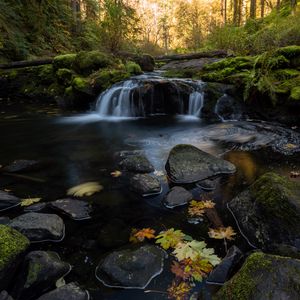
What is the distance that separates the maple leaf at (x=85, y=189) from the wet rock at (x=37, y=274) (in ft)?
5.32

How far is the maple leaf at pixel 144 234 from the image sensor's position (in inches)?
129

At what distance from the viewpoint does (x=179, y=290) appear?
2531 millimetres

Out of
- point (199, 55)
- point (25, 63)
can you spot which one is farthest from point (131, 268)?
point (199, 55)

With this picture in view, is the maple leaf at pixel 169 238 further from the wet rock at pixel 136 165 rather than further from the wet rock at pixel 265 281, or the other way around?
the wet rock at pixel 136 165

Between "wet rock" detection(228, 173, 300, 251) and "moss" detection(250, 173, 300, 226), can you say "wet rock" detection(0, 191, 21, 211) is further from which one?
"moss" detection(250, 173, 300, 226)

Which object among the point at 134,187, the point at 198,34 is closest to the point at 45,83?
the point at 134,187

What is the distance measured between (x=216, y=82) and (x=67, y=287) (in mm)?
9526

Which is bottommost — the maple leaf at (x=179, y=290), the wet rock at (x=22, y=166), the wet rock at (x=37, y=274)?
the maple leaf at (x=179, y=290)

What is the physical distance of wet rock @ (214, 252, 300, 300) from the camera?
1.95 meters

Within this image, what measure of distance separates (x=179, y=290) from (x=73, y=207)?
1855 mm

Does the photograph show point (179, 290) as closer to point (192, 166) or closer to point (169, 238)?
point (169, 238)

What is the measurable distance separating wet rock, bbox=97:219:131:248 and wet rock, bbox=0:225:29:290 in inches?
33.3

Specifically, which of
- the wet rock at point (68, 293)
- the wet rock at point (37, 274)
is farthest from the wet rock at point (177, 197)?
the wet rock at point (68, 293)

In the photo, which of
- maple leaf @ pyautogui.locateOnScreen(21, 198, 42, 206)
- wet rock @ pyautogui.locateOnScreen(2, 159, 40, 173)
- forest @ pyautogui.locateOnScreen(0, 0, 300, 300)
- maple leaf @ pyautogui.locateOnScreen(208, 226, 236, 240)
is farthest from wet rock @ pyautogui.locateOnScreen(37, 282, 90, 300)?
wet rock @ pyautogui.locateOnScreen(2, 159, 40, 173)
